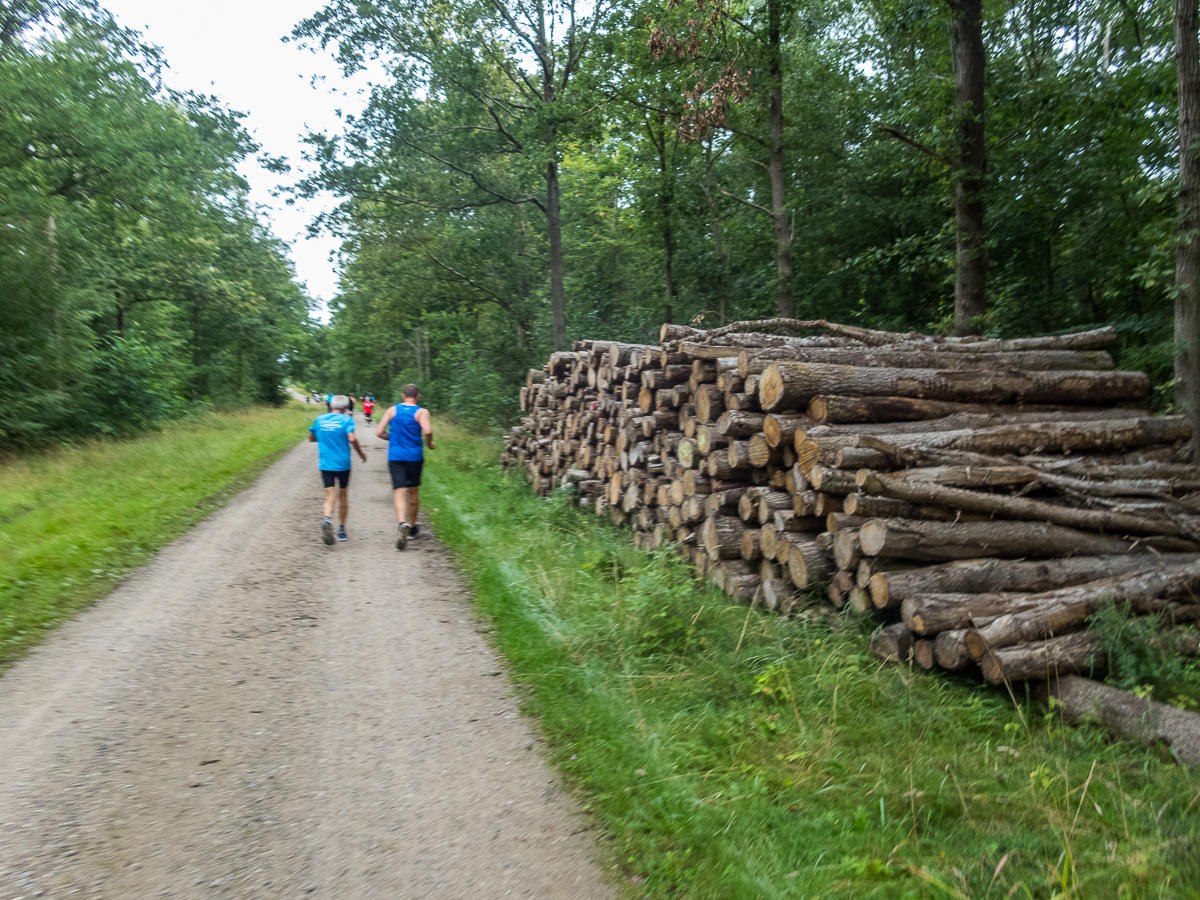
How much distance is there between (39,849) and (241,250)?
37.4m

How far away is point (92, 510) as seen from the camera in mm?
10469

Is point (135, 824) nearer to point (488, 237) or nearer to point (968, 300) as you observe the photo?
point (968, 300)

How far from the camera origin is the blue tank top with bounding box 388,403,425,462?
9.62 meters

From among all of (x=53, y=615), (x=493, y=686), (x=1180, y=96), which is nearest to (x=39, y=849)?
(x=493, y=686)

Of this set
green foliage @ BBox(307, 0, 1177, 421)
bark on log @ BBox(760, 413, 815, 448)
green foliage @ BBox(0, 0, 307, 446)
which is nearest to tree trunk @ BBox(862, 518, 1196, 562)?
bark on log @ BBox(760, 413, 815, 448)

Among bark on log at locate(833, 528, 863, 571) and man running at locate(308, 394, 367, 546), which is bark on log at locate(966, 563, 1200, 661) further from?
man running at locate(308, 394, 367, 546)

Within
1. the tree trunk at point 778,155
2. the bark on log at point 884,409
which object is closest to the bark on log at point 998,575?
the bark on log at point 884,409

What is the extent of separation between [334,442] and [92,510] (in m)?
4.01

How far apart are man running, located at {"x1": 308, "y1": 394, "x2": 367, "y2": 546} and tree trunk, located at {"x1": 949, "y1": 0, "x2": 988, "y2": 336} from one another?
29.5ft

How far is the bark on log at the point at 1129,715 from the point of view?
357 cm

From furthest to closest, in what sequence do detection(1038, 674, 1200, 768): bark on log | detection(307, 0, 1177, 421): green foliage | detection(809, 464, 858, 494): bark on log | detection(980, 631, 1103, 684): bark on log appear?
1. detection(307, 0, 1177, 421): green foliage
2. detection(809, 464, 858, 494): bark on log
3. detection(980, 631, 1103, 684): bark on log
4. detection(1038, 674, 1200, 768): bark on log

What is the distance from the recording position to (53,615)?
6223 mm

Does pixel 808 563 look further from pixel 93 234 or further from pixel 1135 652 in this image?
pixel 93 234

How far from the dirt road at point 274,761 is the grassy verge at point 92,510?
529 millimetres
